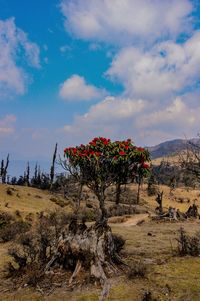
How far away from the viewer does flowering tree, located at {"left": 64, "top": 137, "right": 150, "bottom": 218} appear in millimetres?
16656

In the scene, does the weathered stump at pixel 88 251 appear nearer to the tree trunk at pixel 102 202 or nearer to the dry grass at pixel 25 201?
the tree trunk at pixel 102 202

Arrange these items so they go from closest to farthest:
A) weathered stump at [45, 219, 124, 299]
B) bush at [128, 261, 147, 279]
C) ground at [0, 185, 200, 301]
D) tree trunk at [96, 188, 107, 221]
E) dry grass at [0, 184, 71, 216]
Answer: ground at [0, 185, 200, 301]
bush at [128, 261, 147, 279]
weathered stump at [45, 219, 124, 299]
tree trunk at [96, 188, 107, 221]
dry grass at [0, 184, 71, 216]

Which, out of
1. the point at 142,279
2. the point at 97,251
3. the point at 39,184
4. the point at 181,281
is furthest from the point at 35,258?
the point at 39,184

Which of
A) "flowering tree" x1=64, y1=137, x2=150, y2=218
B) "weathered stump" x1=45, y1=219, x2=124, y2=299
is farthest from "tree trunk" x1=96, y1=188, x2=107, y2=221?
"weathered stump" x1=45, y1=219, x2=124, y2=299

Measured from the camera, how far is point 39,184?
293 feet

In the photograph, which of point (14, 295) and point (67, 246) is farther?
point (67, 246)

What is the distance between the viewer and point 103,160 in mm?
17062

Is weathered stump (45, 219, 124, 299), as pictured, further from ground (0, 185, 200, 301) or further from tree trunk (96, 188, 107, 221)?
tree trunk (96, 188, 107, 221)

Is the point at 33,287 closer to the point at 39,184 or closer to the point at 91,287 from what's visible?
the point at 91,287

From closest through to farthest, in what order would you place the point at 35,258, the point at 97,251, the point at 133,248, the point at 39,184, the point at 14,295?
1. the point at 14,295
2. the point at 97,251
3. the point at 35,258
4. the point at 133,248
5. the point at 39,184

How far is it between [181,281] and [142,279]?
1369 millimetres

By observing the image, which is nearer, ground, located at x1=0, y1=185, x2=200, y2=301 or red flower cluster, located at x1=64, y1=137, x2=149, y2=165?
ground, located at x1=0, y1=185, x2=200, y2=301

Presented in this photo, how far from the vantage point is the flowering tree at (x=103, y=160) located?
A: 1666 centimetres

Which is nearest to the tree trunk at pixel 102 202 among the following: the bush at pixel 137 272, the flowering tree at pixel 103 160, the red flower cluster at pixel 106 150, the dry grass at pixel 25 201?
the flowering tree at pixel 103 160
